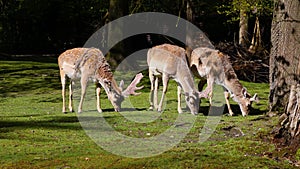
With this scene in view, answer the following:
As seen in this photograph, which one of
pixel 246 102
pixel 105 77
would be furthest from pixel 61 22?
pixel 246 102

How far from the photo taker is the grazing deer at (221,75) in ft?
43.0

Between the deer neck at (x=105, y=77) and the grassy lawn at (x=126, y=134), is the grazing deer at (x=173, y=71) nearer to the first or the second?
the grassy lawn at (x=126, y=134)

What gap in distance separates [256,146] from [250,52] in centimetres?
1522

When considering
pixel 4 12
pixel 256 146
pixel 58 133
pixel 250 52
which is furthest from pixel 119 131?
pixel 4 12

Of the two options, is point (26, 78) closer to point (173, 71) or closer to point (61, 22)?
point (173, 71)

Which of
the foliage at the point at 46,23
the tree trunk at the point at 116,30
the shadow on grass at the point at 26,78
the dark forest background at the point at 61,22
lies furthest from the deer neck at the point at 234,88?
the foliage at the point at 46,23

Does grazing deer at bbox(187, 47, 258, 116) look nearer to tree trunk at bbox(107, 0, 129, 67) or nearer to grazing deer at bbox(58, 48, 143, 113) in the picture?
grazing deer at bbox(58, 48, 143, 113)

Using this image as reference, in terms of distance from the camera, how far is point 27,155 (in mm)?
7930

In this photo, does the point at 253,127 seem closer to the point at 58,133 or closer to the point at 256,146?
the point at 256,146

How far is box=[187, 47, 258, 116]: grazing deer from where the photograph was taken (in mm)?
13102

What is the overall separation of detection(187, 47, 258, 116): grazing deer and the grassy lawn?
1.44 feet

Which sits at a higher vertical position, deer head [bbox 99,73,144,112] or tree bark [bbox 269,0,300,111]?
tree bark [bbox 269,0,300,111]

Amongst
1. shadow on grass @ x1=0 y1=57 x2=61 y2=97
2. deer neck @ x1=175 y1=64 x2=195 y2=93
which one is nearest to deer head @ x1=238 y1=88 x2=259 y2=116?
deer neck @ x1=175 y1=64 x2=195 y2=93

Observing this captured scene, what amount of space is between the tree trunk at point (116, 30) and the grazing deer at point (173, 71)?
35.8 feet
